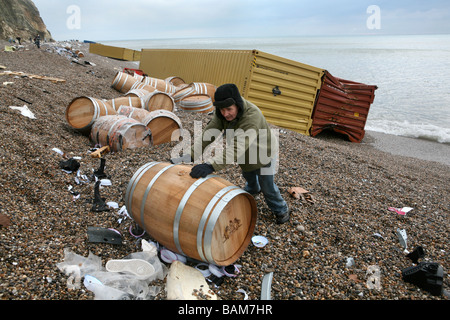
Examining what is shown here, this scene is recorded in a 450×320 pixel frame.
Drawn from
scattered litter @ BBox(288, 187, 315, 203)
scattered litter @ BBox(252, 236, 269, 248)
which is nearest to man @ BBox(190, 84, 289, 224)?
scattered litter @ BBox(252, 236, 269, 248)

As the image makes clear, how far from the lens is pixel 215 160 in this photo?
3078 millimetres

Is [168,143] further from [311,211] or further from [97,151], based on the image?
[311,211]

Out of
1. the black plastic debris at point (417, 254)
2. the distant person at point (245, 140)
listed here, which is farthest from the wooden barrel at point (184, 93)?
the black plastic debris at point (417, 254)

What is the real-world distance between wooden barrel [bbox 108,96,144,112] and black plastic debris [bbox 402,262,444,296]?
7.45 metres

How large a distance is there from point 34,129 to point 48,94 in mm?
3483

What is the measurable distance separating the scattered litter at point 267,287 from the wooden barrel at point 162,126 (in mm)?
4301

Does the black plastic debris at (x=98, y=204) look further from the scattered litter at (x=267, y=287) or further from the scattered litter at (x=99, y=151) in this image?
the scattered litter at (x=267, y=287)

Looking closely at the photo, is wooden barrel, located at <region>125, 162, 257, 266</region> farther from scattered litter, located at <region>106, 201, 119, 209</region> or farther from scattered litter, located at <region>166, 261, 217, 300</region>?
scattered litter, located at <region>106, 201, 119, 209</region>

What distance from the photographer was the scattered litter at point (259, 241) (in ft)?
11.6

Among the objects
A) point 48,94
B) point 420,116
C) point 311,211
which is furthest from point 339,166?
point 420,116

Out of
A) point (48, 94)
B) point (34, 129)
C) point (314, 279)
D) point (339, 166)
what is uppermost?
point (48, 94)

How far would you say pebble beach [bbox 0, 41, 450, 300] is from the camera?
9.52 ft

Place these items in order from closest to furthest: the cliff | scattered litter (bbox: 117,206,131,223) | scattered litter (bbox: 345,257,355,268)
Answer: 1. scattered litter (bbox: 345,257,355,268)
2. scattered litter (bbox: 117,206,131,223)
3. the cliff

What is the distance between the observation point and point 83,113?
678 centimetres
